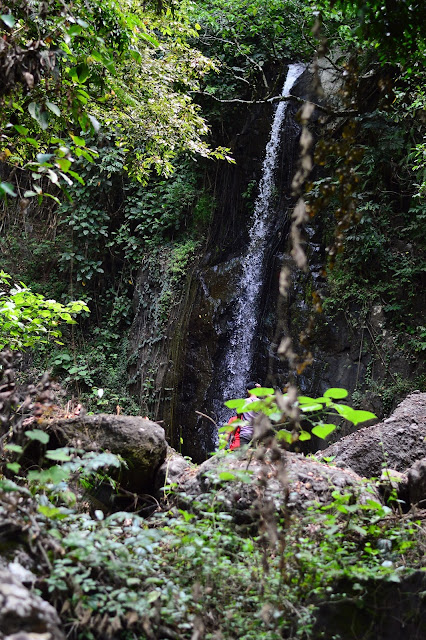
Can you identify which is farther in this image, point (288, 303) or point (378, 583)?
point (288, 303)

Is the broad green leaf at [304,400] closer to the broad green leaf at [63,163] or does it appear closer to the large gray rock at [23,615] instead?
the large gray rock at [23,615]

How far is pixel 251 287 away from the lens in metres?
9.61

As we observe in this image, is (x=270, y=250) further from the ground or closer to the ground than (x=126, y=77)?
closer to the ground

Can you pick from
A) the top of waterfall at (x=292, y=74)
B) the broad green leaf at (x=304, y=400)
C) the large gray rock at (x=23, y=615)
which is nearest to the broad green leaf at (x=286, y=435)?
the broad green leaf at (x=304, y=400)

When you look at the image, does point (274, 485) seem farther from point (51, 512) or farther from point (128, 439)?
point (51, 512)

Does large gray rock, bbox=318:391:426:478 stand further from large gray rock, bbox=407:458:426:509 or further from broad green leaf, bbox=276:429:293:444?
broad green leaf, bbox=276:429:293:444

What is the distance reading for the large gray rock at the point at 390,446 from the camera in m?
4.38

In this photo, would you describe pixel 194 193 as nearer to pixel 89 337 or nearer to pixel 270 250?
pixel 270 250

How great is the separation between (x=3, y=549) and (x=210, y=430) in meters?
7.35

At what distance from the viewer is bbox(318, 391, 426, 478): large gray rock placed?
4.38m

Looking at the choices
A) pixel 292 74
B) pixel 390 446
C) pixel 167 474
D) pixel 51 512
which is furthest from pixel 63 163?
pixel 292 74

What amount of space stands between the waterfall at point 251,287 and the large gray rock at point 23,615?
7509 millimetres

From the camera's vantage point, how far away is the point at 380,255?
816 centimetres

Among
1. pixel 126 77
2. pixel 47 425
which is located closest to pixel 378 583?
pixel 47 425
